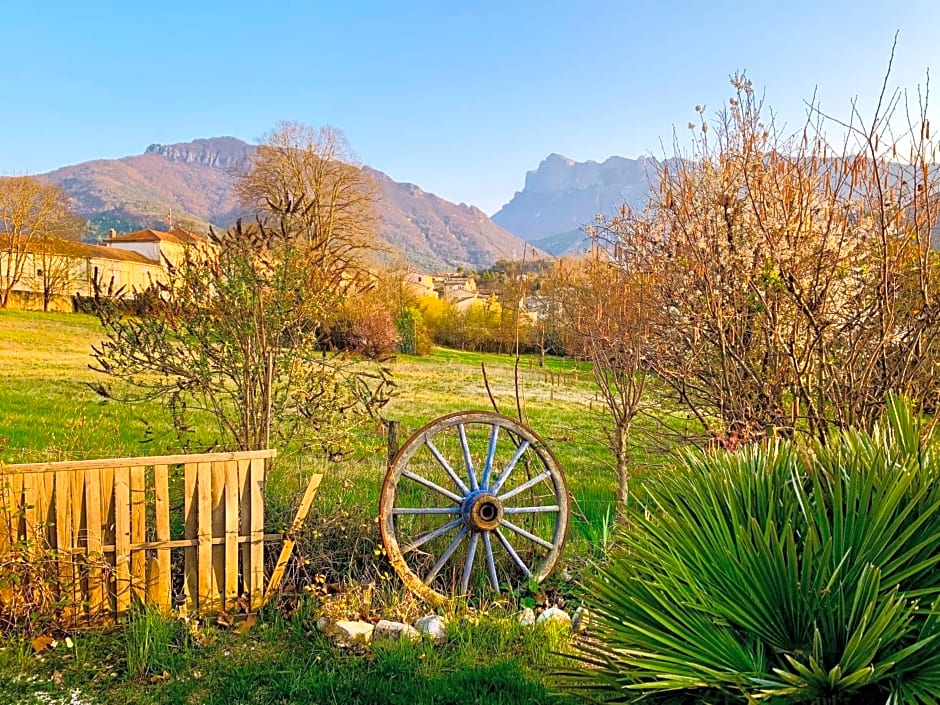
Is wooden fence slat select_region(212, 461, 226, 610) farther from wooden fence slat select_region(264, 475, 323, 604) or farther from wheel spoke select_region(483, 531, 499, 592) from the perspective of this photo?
wheel spoke select_region(483, 531, 499, 592)

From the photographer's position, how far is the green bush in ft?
5.17

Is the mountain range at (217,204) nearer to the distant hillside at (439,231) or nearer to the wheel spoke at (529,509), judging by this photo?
the distant hillside at (439,231)

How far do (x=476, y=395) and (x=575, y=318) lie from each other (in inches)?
347

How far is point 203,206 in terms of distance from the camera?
134 m

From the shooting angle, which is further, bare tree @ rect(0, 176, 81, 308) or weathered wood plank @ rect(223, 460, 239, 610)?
bare tree @ rect(0, 176, 81, 308)

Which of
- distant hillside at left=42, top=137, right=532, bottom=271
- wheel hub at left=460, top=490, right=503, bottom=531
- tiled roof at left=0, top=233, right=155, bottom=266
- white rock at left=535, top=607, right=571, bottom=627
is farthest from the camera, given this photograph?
distant hillside at left=42, top=137, right=532, bottom=271

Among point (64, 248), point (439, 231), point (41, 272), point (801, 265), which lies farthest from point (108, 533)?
point (439, 231)

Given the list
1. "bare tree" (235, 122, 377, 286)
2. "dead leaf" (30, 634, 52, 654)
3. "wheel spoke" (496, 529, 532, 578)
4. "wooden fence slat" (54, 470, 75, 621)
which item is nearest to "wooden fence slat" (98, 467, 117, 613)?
"wooden fence slat" (54, 470, 75, 621)

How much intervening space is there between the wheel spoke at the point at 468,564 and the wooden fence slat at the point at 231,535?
4.32ft

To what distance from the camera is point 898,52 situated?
11.5 feet

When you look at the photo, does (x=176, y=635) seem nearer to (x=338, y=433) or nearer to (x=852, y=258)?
(x=338, y=433)

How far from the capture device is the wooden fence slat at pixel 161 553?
3.56m

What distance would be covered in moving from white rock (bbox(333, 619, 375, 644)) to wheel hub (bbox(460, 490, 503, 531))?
86 centimetres

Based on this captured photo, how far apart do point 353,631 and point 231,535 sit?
0.88 metres
